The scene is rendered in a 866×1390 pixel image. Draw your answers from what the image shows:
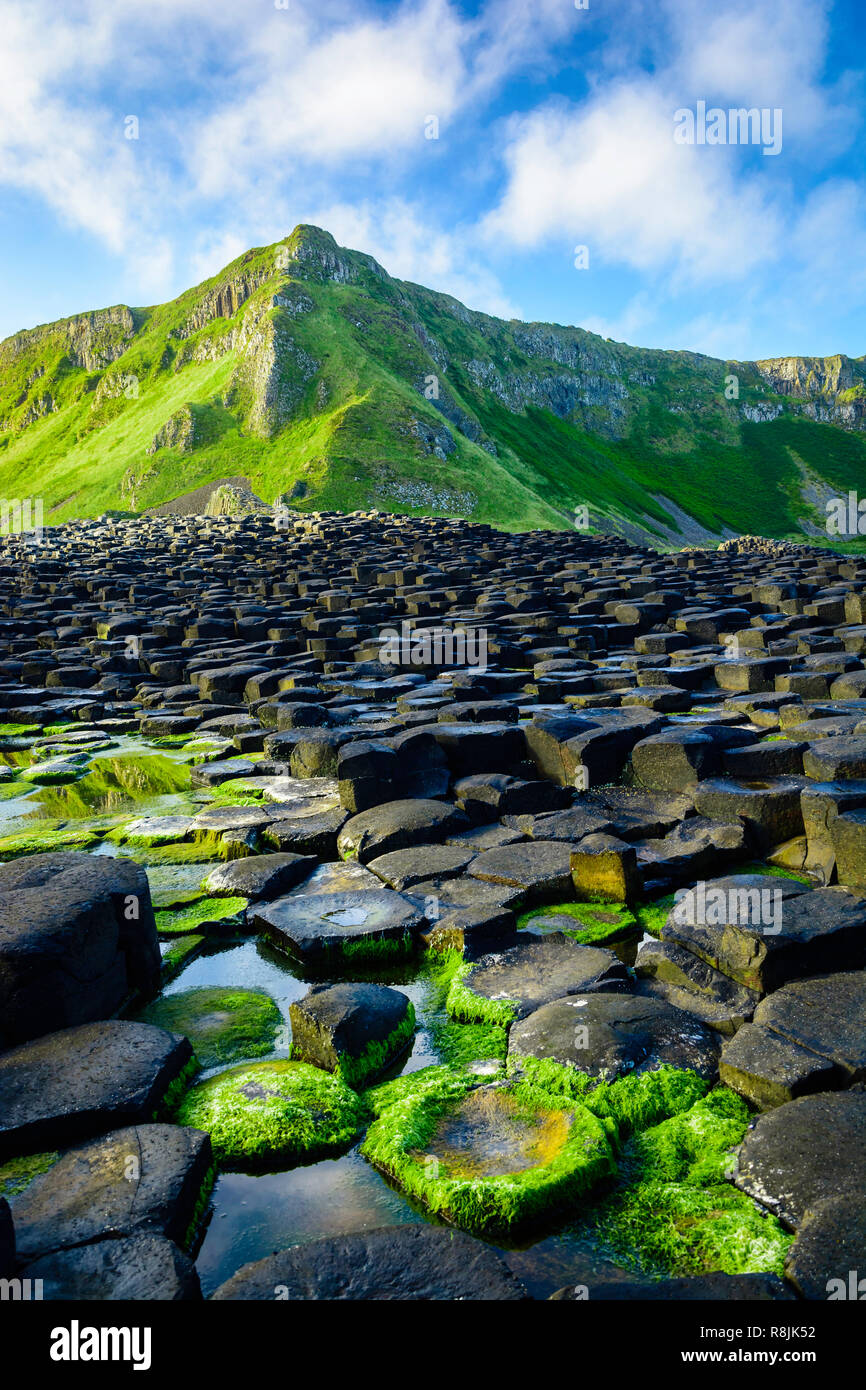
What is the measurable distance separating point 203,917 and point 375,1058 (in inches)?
86.8

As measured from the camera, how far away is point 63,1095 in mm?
3453

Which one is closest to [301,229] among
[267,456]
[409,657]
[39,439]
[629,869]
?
[267,456]

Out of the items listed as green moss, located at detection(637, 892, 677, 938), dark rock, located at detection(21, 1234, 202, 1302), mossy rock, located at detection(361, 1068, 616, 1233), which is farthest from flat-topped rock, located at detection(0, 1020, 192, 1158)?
green moss, located at detection(637, 892, 677, 938)

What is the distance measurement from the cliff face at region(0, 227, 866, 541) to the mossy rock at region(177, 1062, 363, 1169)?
2724cm

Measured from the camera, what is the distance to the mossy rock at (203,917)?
5573 millimetres

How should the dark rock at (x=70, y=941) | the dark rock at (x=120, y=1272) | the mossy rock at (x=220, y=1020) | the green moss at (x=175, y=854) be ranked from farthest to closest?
the green moss at (x=175, y=854) < the mossy rock at (x=220, y=1020) < the dark rock at (x=70, y=941) < the dark rock at (x=120, y=1272)

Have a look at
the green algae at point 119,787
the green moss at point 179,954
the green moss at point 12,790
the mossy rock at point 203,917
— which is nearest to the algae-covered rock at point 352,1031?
the green moss at point 179,954

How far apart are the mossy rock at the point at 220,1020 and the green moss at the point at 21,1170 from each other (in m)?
0.83

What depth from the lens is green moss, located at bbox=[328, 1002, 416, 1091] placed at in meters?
3.81

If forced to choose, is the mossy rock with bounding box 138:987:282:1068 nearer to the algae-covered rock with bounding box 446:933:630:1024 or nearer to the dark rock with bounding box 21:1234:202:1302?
the algae-covered rock with bounding box 446:933:630:1024

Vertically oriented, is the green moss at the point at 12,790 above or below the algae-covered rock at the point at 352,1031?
above

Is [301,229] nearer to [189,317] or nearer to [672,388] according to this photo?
[189,317]

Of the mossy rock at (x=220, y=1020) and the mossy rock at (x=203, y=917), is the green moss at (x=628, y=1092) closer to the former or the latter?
the mossy rock at (x=220, y=1020)
